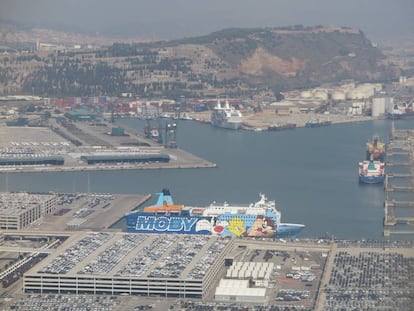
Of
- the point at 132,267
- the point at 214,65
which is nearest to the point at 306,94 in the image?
the point at 214,65

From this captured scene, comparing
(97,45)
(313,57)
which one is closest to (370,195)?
(313,57)

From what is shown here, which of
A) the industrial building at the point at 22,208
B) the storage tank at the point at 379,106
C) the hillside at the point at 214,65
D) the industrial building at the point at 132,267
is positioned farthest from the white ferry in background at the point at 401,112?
the industrial building at the point at 132,267

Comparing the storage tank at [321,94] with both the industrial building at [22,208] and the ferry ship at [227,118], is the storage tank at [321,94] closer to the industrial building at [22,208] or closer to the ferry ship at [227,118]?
the ferry ship at [227,118]

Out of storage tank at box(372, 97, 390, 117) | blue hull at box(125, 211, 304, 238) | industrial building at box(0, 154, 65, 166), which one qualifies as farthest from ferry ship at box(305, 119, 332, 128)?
blue hull at box(125, 211, 304, 238)

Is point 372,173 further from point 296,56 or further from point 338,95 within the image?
point 296,56

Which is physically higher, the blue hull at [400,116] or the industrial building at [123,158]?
the industrial building at [123,158]
